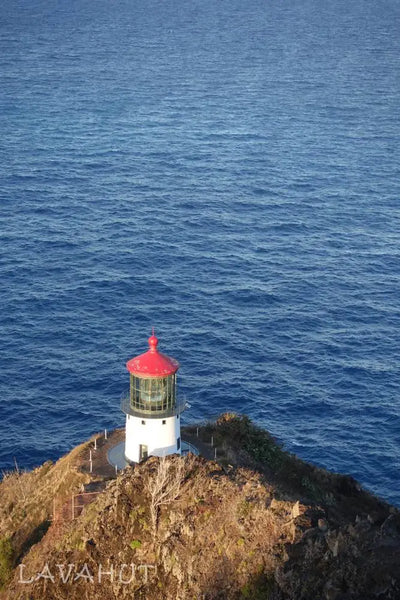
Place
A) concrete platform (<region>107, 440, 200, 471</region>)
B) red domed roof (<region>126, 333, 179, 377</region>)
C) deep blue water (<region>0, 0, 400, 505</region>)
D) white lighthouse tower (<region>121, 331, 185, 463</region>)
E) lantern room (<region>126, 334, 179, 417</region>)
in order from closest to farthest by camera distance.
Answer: red domed roof (<region>126, 333, 179, 377</region>), lantern room (<region>126, 334, 179, 417</region>), white lighthouse tower (<region>121, 331, 185, 463</region>), concrete platform (<region>107, 440, 200, 471</region>), deep blue water (<region>0, 0, 400, 505</region>)

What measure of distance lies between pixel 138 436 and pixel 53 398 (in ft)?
115

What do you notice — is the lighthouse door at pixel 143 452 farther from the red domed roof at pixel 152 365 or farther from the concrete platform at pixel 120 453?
the red domed roof at pixel 152 365

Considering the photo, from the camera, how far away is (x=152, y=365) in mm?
59625

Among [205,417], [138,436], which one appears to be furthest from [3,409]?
[138,436]

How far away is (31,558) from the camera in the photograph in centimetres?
5447

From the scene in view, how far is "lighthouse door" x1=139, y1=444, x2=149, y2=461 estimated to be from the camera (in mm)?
60781

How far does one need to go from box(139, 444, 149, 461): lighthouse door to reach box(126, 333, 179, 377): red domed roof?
480 cm

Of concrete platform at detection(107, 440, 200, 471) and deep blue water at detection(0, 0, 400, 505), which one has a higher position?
concrete platform at detection(107, 440, 200, 471)

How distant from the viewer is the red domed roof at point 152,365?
195ft

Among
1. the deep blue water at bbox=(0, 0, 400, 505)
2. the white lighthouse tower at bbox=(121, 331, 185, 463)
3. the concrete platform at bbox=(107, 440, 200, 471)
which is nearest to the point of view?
the white lighthouse tower at bbox=(121, 331, 185, 463)

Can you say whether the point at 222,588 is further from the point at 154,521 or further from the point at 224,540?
the point at 154,521
